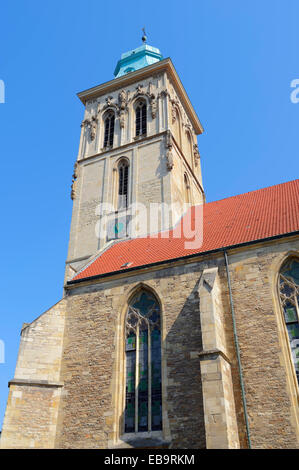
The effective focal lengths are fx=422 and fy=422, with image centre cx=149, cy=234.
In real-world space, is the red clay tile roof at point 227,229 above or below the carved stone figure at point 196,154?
below

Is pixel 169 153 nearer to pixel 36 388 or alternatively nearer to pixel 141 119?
pixel 141 119

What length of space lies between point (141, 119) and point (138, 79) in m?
2.80

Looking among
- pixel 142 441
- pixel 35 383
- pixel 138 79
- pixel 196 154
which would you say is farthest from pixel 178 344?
pixel 138 79

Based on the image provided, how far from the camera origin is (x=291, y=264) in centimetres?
1131

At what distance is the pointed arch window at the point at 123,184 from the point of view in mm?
19750

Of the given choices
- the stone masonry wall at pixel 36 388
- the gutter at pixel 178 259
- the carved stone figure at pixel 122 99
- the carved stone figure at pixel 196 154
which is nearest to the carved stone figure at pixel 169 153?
the carved stone figure at pixel 122 99

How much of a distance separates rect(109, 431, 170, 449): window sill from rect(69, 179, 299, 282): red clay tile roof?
188 inches

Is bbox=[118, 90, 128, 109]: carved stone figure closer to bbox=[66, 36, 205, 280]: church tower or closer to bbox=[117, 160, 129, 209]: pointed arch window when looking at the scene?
bbox=[66, 36, 205, 280]: church tower

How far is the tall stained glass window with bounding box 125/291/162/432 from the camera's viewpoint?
1109 centimetres

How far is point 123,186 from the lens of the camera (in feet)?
66.9

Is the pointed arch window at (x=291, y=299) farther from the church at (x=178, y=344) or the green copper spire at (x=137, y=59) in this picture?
the green copper spire at (x=137, y=59)

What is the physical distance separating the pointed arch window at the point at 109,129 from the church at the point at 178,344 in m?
7.37
